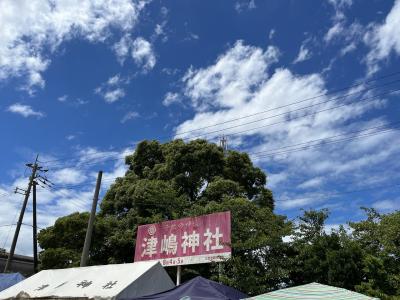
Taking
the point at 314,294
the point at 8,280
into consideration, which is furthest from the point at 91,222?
the point at 314,294

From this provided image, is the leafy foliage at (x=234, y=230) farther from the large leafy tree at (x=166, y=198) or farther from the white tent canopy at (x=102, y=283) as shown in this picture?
the white tent canopy at (x=102, y=283)

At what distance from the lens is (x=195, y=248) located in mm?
14422

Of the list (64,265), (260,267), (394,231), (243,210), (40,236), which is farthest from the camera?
(40,236)

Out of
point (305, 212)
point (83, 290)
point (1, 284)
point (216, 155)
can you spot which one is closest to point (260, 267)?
point (305, 212)

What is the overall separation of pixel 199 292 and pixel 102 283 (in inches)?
117

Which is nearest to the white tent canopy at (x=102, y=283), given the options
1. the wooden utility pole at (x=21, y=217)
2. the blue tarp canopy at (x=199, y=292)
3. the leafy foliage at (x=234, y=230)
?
the blue tarp canopy at (x=199, y=292)

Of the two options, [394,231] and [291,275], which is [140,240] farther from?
[394,231]

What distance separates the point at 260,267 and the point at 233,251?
4.63 feet

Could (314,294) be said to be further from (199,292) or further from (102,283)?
(102,283)

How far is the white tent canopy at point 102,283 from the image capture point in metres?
9.40

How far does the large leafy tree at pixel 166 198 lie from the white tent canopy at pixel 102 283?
4399 millimetres

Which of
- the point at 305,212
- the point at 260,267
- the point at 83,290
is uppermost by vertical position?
the point at 305,212

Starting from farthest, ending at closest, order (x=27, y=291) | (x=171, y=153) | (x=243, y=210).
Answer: (x=171, y=153) < (x=243, y=210) < (x=27, y=291)

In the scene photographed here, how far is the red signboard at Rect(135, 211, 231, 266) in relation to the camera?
540 inches
